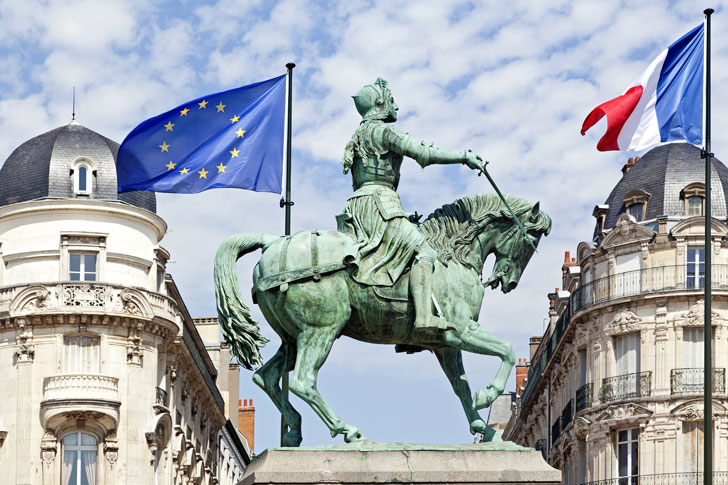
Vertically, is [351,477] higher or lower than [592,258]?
lower

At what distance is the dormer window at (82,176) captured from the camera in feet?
196

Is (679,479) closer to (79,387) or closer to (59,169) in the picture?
(79,387)

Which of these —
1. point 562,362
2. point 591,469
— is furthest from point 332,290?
point 562,362

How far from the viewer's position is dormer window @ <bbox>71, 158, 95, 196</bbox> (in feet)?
196

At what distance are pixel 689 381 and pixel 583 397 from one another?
5.44 m

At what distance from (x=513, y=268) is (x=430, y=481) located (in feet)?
8.43

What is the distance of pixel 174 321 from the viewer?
2413 inches

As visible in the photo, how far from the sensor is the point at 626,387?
6075 centimetres

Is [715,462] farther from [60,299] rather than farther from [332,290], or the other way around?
[332,290]

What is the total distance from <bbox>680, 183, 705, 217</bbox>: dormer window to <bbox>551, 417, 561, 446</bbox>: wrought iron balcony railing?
12156mm

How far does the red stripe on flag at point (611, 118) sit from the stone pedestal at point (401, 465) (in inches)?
477

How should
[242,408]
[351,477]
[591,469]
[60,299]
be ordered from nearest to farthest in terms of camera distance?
[351,477] < [60,299] < [591,469] < [242,408]

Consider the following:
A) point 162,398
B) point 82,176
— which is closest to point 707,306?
point 162,398

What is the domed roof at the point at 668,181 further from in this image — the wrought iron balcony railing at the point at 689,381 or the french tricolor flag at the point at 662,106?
the french tricolor flag at the point at 662,106
